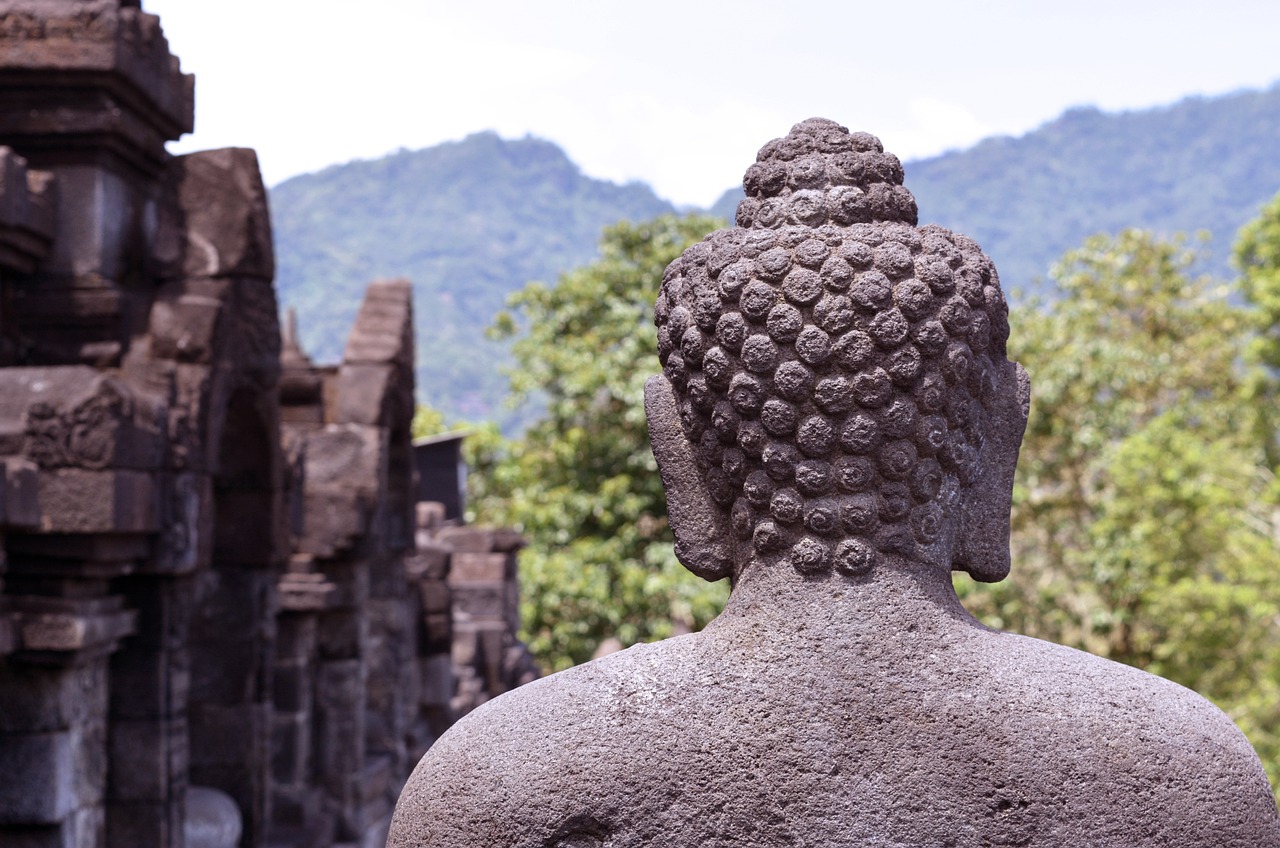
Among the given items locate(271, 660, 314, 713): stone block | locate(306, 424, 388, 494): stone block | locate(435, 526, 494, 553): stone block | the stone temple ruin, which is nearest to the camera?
the stone temple ruin

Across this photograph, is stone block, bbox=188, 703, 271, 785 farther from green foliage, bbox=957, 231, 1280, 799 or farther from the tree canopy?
green foliage, bbox=957, 231, 1280, 799

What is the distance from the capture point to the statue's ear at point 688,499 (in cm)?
210

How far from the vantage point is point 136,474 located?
5559mm

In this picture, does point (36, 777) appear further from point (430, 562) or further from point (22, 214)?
point (430, 562)

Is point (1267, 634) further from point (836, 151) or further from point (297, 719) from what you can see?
point (836, 151)

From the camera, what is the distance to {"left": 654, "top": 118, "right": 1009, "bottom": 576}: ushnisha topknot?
193 centimetres

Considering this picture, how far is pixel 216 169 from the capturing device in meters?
6.81

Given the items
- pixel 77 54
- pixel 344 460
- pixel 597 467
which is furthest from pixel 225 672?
pixel 597 467

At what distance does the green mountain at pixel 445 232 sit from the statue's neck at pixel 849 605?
124m

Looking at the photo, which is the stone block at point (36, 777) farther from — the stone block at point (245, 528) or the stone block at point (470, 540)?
the stone block at point (470, 540)

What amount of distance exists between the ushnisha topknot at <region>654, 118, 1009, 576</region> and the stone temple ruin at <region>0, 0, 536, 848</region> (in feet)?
12.2

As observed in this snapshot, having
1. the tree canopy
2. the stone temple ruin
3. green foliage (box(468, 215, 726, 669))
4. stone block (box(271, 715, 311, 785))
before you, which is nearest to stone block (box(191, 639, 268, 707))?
the stone temple ruin

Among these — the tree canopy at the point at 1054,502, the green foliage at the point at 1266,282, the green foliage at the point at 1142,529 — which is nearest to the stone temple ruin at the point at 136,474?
the tree canopy at the point at 1054,502

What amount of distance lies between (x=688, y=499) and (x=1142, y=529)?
14300 millimetres
